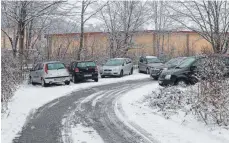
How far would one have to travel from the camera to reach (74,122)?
945 centimetres

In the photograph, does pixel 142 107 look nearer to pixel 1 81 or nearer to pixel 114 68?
pixel 1 81

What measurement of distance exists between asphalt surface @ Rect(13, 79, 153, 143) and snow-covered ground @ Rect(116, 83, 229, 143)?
281 mm

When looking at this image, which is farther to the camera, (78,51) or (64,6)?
(78,51)

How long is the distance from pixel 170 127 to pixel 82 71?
14.3 m

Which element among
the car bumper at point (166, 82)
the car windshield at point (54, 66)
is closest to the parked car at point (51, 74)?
the car windshield at point (54, 66)

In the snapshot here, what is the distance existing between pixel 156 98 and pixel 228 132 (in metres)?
4.91

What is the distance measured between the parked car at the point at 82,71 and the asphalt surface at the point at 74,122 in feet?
26.9

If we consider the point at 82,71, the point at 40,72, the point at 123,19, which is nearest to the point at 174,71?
the point at 82,71

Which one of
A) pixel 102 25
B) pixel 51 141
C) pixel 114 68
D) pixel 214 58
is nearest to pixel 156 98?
pixel 214 58

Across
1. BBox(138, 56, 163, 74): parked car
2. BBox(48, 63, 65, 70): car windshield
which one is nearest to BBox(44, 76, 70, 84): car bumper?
BBox(48, 63, 65, 70): car windshield

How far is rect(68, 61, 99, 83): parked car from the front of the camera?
22.4m

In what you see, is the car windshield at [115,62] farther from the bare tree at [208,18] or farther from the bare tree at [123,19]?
the bare tree at [123,19]

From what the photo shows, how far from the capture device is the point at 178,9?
94.6 feet

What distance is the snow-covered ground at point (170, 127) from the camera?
295 inches
